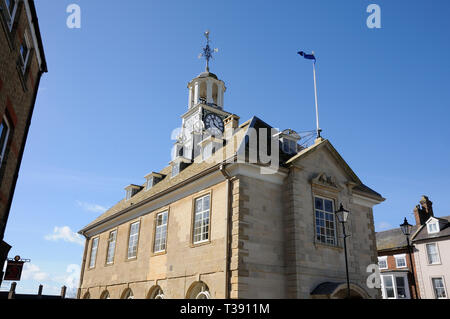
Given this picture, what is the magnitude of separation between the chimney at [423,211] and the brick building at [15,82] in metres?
41.4

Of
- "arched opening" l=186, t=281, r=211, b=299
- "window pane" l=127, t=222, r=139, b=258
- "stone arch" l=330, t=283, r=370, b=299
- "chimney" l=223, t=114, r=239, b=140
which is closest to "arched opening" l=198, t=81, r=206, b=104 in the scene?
"chimney" l=223, t=114, r=239, b=140

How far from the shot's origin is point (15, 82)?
11.2m

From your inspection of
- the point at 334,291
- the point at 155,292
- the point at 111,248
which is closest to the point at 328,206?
the point at 334,291

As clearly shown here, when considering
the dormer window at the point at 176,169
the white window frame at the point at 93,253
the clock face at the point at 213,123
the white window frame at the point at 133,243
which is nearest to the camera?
the white window frame at the point at 133,243

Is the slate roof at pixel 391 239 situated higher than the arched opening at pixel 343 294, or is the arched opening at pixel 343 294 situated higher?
the slate roof at pixel 391 239

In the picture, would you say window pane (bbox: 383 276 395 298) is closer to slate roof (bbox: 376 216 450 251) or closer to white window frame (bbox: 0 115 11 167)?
slate roof (bbox: 376 216 450 251)

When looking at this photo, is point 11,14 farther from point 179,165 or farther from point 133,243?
point 133,243

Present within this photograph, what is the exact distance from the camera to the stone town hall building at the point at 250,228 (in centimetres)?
1561

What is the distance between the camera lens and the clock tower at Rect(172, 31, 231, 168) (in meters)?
34.9

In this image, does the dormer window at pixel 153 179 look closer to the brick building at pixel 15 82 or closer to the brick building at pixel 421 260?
the brick building at pixel 15 82

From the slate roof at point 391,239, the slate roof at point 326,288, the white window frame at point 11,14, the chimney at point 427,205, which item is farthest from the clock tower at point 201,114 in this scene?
the chimney at point 427,205

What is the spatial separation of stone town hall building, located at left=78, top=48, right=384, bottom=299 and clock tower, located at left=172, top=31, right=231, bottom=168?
36.2ft
